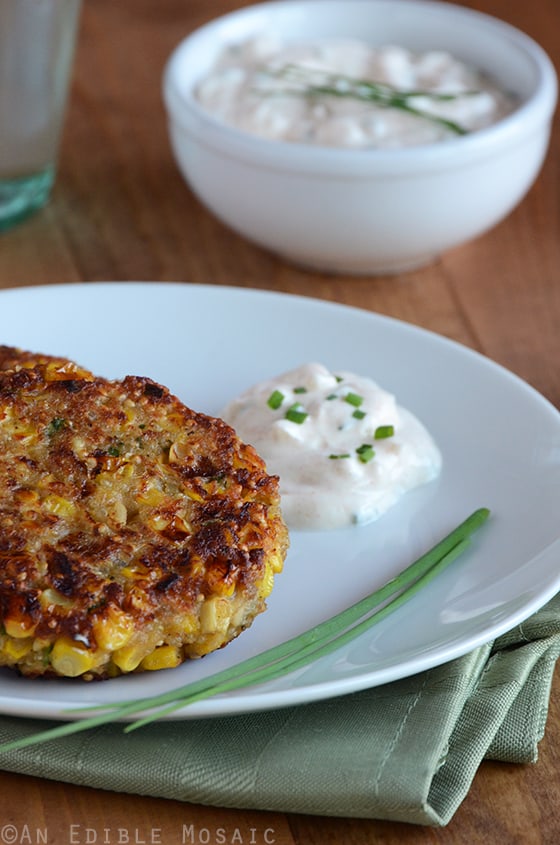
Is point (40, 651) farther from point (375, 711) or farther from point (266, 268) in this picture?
point (266, 268)

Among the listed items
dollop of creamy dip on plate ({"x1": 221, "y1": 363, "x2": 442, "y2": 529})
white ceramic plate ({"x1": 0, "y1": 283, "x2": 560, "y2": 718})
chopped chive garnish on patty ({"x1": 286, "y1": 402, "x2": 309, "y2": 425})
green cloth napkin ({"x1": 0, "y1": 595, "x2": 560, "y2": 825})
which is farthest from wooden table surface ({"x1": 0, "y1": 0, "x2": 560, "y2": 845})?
chopped chive garnish on patty ({"x1": 286, "y1": 402, "x2": 309, "y2": 425})

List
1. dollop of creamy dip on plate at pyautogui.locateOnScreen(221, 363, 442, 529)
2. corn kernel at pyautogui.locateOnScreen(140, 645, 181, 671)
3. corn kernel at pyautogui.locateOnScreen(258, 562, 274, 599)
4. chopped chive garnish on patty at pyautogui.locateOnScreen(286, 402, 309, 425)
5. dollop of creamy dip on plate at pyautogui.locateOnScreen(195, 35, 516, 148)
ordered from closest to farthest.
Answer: corn kernel at pyautogui.locateOnScreen(140, 645, 181, 671)
corn kernel at pyautogui.locateOnScreen(258, 562, 274, 599)
dollop of creamy dip on plate at pyautogui.locateOnScreen(221, 363, 442, 529)
chopped chive garnish on patty at pyautogui.locateOnScreen(286, 402, 309, 425)
dollop of creamy dip on plate at pyautogui.locateOnScreen(195, 35, 516, 148)

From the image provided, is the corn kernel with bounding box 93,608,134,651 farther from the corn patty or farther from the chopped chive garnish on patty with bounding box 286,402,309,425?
the chopped chive garnish on patty with bounding box 286,402,309,425

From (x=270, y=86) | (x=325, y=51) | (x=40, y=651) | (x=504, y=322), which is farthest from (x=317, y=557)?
(x=325, y=51)

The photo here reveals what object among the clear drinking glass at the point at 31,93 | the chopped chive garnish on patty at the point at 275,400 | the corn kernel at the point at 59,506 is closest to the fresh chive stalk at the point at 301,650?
the corn kernel at the point at 59,506

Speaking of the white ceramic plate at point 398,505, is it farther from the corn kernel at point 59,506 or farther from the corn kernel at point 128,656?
the corn kernel at point 59,506

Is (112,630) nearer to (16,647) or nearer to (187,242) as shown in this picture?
(16,647)
